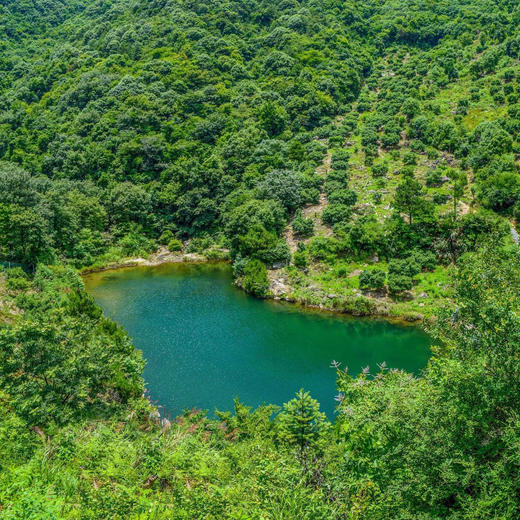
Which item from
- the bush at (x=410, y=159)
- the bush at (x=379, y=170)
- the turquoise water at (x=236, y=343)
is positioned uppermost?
the bush at (x=410, y=159)

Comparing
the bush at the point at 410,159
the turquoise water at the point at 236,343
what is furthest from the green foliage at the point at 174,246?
the bush at the point at 410,159

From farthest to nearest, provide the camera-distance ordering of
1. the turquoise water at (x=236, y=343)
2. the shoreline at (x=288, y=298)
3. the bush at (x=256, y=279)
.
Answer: the bush at (x=256, y=279) → the shoreline at (x=288, y=298) → the turquoise water at (x=236, y=343)

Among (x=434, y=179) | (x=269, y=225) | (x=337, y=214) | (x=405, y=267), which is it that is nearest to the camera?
(x=405, y=267)

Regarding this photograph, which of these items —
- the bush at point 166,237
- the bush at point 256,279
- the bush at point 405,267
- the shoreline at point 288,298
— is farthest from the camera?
the bush at point 166,237

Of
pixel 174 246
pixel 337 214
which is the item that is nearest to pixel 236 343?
pixel 337 214

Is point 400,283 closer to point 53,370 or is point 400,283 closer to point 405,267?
point 405,267

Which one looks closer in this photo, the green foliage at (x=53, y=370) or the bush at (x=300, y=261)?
the green foliage at (x=53, y=370)

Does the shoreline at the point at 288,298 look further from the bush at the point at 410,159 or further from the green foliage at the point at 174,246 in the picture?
the bush at the point at 410,159
